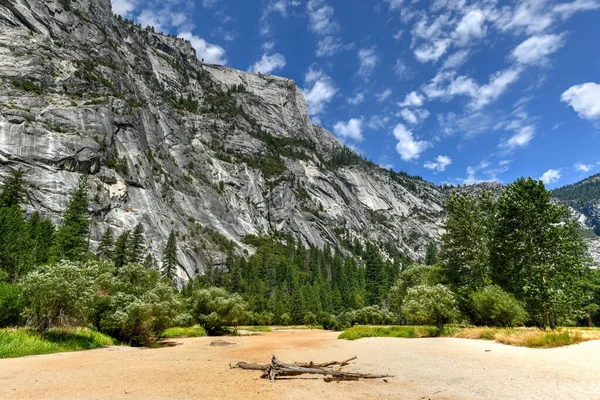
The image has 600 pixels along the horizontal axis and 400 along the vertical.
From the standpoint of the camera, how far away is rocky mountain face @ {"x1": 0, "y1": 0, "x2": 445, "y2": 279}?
3201 inches

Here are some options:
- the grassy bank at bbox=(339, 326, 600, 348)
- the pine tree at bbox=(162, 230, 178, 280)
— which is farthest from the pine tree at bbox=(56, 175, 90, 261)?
the grassy bank at bbox=(339, 326, 600, 348)

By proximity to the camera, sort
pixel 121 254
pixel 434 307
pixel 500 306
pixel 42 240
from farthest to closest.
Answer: pixel 121 254 < pixel 42 240 < pixel 434 307 < pixel 500 306

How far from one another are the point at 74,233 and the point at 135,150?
213 ft

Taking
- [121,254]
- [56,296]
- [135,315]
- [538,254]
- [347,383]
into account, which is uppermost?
[121,254]

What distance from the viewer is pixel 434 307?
3075 cm

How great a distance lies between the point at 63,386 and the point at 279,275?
108881 millimetres

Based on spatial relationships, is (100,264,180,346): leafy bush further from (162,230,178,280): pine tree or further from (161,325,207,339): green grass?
(162,230,178,280): pine tree

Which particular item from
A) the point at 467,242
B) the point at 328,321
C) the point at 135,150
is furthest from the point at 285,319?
the point at 135,150

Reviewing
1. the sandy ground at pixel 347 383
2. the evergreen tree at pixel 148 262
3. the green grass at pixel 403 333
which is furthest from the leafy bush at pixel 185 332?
the sandy ground at pixel 347 383

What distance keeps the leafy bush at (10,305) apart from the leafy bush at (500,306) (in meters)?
35.6

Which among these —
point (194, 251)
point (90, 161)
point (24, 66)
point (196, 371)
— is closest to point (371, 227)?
point (194, 251)

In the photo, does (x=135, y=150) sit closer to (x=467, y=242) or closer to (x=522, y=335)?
(x=467, y=242)

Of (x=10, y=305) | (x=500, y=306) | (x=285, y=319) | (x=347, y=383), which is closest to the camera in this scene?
(x=347, y=383)

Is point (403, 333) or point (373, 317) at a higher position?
point (403, 333)
